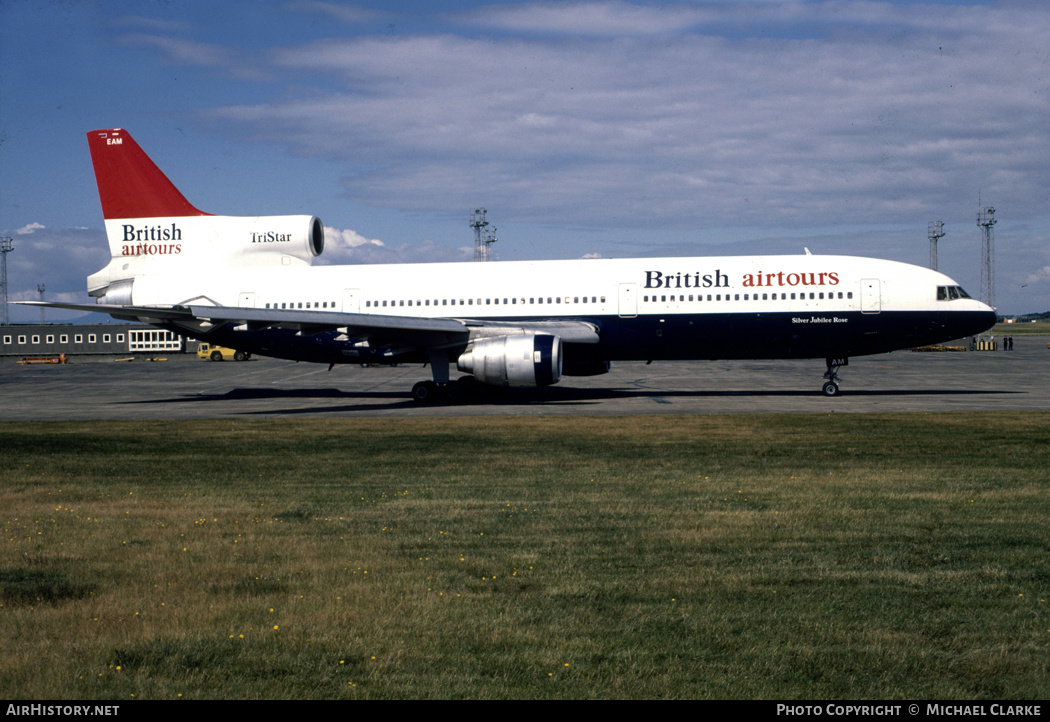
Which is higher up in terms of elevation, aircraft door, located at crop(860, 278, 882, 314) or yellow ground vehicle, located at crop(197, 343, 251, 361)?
aircraft door, located at crop(860, 278, 882, 314)

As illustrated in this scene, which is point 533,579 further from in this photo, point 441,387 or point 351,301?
point 351,301

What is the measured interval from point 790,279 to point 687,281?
133 inches

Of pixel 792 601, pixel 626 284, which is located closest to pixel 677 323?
pixel 626 284

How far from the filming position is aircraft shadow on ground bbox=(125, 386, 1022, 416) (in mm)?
27547

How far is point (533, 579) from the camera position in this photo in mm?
7453

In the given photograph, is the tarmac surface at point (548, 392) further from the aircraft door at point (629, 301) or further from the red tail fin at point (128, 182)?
the red tail fin at point (128, 182)

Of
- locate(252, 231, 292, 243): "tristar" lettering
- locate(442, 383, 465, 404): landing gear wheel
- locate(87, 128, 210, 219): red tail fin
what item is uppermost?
locate(87, 128, 210, 219): red tail fin

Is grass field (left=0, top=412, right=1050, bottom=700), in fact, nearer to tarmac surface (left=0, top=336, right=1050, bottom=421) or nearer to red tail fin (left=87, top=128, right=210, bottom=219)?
tarmac surface (left=0, top=336, right=1050, bottom=421)

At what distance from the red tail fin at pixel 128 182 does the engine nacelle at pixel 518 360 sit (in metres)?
13.4

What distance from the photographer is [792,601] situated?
6773 mm

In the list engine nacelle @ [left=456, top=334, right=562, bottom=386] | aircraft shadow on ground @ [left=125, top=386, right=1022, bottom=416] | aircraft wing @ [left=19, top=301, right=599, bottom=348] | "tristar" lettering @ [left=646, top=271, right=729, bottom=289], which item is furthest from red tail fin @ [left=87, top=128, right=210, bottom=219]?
"tristar" lettering @ [left=646, top=271, right=729, bottom=289]

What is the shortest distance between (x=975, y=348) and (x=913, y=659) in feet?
231

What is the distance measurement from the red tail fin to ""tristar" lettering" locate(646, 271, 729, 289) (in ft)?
55.9

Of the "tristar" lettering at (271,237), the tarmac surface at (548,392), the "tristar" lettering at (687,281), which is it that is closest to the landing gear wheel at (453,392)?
the tarmac surface at (548,392)
